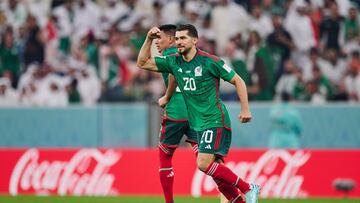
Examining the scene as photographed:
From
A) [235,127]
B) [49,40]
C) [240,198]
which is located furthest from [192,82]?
[49,40]

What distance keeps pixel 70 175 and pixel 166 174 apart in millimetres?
5242

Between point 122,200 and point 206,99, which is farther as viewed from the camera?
point 122,200

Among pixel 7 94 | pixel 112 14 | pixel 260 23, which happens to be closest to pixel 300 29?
pixel 260 23

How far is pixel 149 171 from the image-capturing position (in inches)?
676

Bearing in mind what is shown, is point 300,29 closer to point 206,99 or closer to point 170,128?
point 170,128

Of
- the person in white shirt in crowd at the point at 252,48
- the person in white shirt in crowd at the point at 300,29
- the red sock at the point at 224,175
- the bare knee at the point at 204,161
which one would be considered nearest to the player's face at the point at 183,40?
the bare knee at the point at 204,161

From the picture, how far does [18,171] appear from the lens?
1761 centimetres

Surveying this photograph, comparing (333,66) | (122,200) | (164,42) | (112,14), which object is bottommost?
(122,200)

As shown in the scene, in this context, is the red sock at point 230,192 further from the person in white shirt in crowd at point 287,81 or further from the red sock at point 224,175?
the person in white shirt in crowd at point 287,81

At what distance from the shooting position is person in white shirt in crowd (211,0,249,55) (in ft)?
69.5

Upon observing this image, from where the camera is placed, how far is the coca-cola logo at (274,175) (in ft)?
54.4

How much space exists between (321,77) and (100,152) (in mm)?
4875

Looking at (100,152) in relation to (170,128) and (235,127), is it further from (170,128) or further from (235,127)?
(170,128)

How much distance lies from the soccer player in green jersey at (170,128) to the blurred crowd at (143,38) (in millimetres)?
7167
